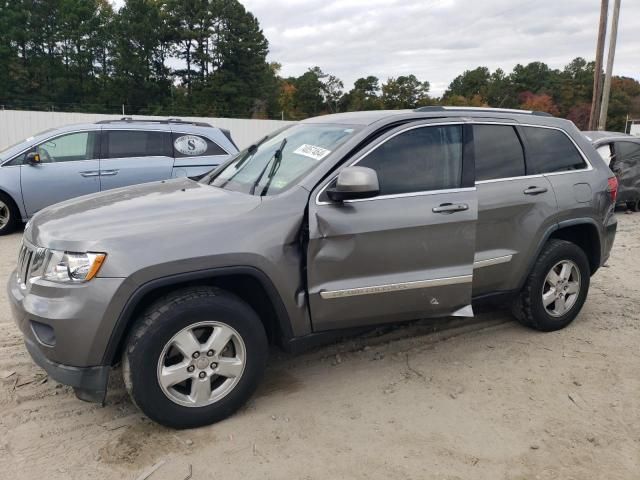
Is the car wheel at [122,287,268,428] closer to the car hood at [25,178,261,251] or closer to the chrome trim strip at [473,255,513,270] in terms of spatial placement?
the car hood at [25,178,261,251]

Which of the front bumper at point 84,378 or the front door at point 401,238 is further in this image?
the front door at point 401,238

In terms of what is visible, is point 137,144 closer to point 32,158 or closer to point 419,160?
point 32,158

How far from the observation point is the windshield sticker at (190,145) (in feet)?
→ 27.4

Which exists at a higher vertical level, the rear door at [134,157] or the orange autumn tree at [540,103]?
the orange autumn tree at [540,103]

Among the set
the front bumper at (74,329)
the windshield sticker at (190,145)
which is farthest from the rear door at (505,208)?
the windshield sticker at (190,145)

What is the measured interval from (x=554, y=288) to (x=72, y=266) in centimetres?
374

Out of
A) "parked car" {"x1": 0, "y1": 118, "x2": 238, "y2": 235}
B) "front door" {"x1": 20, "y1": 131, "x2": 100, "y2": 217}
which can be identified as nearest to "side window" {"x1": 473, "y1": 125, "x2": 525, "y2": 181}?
"parked car" {"x1": 0, "y1": 118, "x2": 238, "y2": 235}

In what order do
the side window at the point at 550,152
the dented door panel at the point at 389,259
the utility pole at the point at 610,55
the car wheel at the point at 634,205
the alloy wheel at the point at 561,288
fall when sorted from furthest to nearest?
the utility pole at the point at 610,55 → the car wheel at the point at 634,205 → the alloy wheel at the point at 561,288 → the side window at the point at 550,152 → the dented door panel at the point at 389,259

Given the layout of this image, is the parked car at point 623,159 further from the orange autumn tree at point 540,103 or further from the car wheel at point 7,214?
the orange autumn tree at point 540,103

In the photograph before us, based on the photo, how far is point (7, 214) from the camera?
788cm

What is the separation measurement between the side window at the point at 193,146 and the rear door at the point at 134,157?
13cm

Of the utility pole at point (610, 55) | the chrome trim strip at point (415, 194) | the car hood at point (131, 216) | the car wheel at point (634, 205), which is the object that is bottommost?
the car wheel at point (634, 205)

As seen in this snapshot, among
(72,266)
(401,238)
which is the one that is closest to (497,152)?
(401,238)

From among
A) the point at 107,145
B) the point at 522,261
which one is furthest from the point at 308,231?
the point at 107,145
